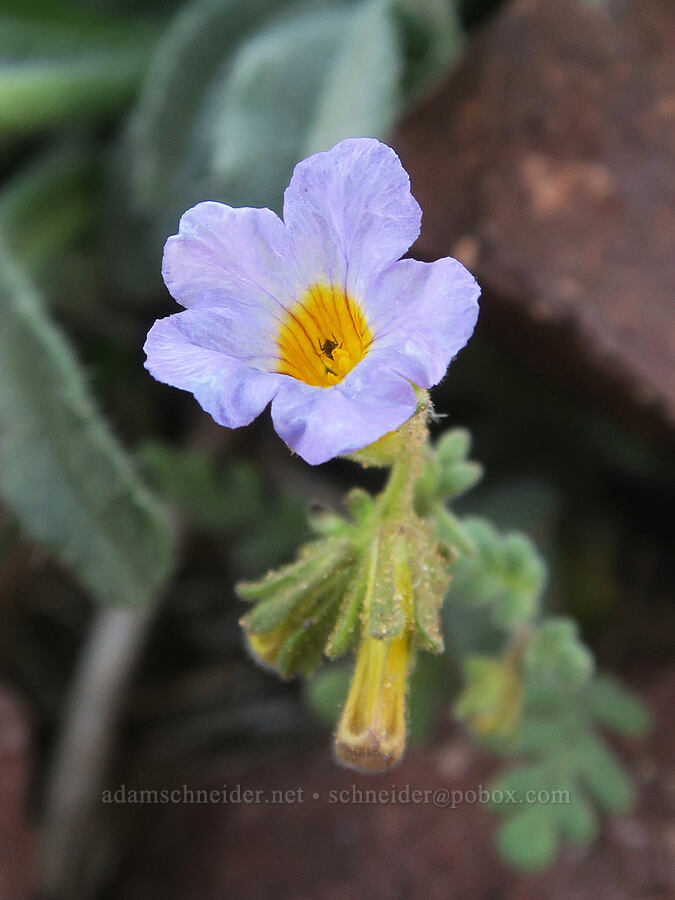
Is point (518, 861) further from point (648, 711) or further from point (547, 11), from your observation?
point (547, 11)

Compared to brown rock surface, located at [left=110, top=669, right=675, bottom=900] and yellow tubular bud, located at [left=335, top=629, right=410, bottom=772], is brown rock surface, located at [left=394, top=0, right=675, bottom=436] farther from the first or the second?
yellow tubular bud, located at [left=335, top=629, right=410, bottom=772]

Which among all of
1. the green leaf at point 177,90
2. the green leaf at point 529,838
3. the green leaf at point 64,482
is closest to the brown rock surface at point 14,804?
the green leaf at point 64,482

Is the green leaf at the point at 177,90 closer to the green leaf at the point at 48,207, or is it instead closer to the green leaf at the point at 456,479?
the green leaf at the point at 48,207

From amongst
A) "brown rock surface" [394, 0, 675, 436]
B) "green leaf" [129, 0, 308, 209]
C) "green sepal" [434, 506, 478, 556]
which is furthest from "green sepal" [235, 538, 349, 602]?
"green leaf" [129, 0, 308, 209]

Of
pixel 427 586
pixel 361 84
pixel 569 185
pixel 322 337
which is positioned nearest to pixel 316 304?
pixel 322 337

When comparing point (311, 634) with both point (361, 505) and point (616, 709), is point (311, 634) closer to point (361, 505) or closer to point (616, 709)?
point (361, 505)

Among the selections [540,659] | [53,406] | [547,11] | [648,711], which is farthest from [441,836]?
[547,11]

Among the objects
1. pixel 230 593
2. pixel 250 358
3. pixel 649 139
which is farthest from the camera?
pixel 230 593
